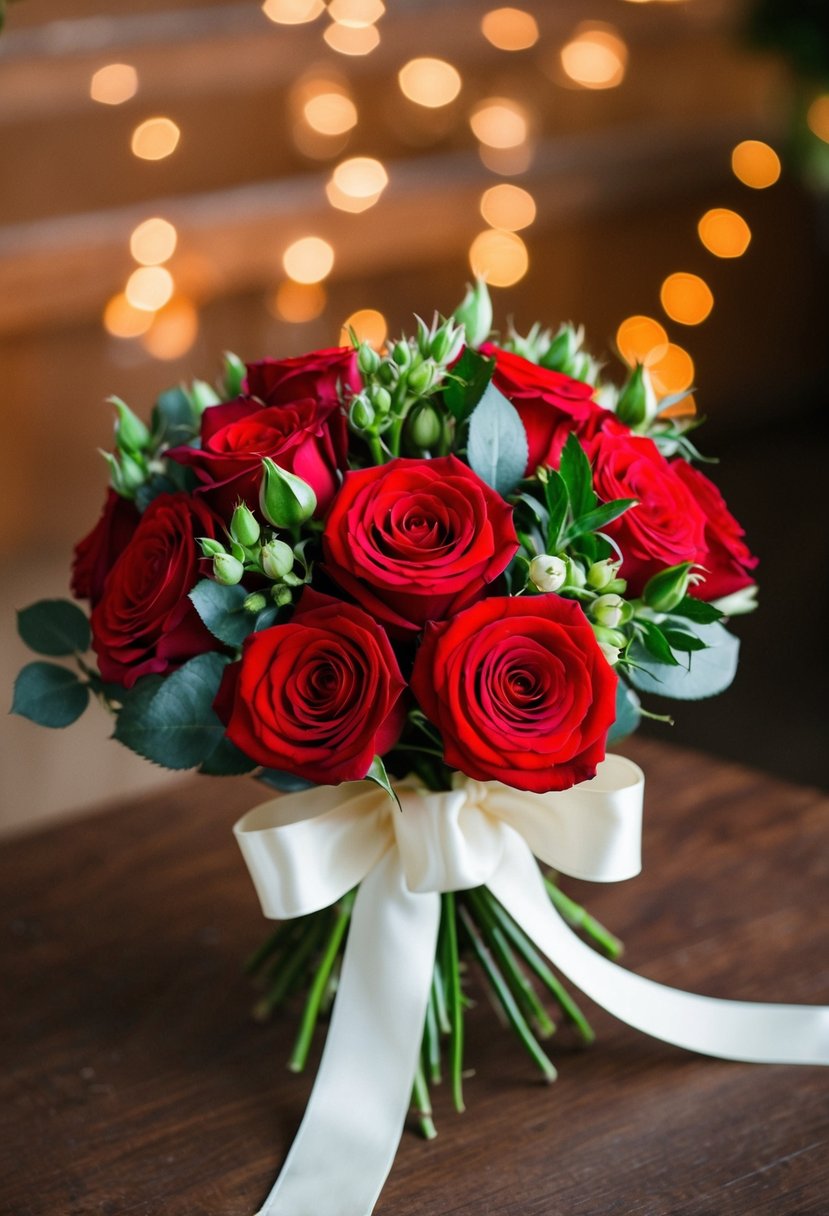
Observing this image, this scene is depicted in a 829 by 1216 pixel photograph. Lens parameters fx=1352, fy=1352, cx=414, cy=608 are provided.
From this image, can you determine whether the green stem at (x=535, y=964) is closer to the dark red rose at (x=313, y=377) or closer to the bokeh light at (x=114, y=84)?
the dark red rose at (x=313, y=377)

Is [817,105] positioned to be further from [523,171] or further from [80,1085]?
[80,1085]

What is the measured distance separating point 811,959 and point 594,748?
367mm

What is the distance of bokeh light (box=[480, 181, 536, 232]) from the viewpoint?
123 inches

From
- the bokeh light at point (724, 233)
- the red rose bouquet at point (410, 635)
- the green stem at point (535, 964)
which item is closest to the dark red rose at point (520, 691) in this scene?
the red rose bouquet at point (410, 635)

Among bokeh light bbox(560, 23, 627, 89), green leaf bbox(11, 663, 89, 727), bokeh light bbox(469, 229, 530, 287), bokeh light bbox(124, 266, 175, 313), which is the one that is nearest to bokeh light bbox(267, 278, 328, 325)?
bokeh light bbox(124, 266, 175, 313)

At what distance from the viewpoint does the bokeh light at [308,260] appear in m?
2.86

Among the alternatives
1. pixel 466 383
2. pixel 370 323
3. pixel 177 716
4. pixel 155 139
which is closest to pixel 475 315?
pixel 466 383

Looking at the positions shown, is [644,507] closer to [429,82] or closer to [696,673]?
[696,673]

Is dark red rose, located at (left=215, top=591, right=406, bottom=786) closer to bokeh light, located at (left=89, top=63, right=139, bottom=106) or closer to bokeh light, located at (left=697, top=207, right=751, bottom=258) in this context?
bokeh light, located at (left=89, top=63, right=139, bottom=106)

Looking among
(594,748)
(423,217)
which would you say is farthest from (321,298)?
(594,748)

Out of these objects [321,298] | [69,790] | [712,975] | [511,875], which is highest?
[511,875]

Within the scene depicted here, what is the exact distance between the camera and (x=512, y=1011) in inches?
33.6

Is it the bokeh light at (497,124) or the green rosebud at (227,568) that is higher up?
the green rosebud at (227,568)

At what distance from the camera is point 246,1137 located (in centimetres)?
81
